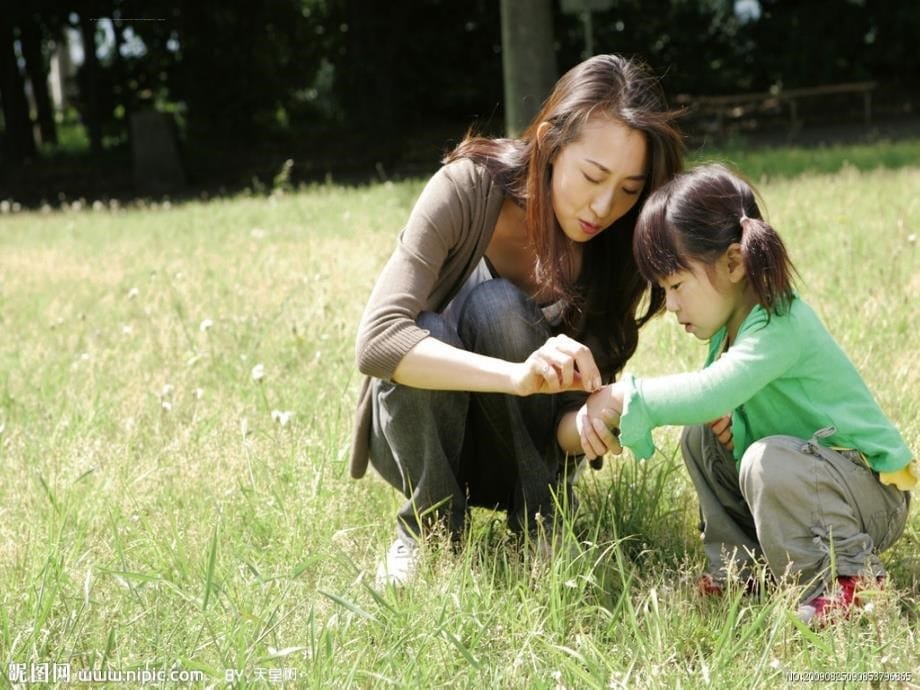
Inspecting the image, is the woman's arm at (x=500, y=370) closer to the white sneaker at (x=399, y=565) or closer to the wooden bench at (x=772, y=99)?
the white sneaker at (x=399, y=565)

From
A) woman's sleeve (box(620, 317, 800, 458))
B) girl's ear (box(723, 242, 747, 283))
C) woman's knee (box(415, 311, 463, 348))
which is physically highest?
girl's ear (box(723, 242, 747, 283))

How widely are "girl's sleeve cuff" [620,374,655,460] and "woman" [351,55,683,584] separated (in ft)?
0.38

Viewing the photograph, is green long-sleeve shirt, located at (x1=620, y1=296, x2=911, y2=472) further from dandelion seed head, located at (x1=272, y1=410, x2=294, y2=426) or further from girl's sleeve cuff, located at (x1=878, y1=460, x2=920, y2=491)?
dandelion seed head, located at (x1=272, y1=410, x2=294, y2=426)

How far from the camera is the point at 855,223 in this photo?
6312mm

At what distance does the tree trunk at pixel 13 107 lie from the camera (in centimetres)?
1584

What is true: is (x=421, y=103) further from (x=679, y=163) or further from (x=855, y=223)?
(x=679, y=163)

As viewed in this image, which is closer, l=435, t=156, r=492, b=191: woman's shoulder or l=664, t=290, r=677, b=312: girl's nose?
l=664, t=290, r=677, b=312: girl's nose

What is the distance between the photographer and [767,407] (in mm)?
2527

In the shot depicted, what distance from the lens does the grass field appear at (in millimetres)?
2158

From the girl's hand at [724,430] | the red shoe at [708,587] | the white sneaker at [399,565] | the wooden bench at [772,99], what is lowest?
the wooden bench at [772,99]

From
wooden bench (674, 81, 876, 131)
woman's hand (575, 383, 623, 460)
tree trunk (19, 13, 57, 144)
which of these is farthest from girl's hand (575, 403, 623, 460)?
tree trunk (19, 13, 57, 144)

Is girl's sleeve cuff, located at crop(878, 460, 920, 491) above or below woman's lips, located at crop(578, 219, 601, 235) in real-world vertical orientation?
below

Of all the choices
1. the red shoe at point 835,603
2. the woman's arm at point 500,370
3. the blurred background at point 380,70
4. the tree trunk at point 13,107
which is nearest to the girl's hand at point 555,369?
the woman's arm at point 500,370

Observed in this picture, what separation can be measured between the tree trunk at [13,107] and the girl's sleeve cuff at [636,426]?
15003mm
